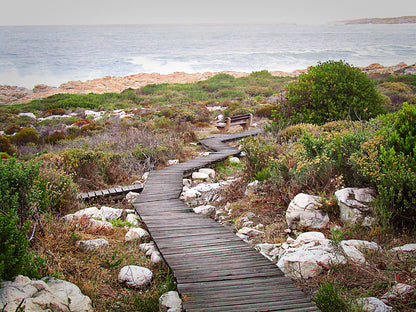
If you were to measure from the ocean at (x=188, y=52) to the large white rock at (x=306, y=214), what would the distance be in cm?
3517

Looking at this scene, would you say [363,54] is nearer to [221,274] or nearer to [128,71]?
[128,71]

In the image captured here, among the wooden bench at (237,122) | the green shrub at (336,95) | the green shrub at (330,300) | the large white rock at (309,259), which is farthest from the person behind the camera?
the wooden bench at (237,122)

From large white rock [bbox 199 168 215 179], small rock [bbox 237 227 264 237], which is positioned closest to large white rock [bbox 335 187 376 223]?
small rock [bbox 237 227 264 237]

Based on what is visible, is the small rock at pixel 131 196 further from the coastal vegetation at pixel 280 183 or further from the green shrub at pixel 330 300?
the green shrub at pixel 330 300

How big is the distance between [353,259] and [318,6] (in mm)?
54331

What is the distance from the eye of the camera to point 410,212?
3984 millimetres

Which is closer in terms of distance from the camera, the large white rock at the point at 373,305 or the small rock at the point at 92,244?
the large white rock at the point at 373,305

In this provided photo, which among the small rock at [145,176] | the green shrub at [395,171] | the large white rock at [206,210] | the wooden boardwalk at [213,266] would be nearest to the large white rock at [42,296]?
the wooden boardwalk at [213,266]

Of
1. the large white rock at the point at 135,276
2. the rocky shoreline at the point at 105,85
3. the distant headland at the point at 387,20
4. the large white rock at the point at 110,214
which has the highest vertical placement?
the distant headland at the point at 387,20

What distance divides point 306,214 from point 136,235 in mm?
2321

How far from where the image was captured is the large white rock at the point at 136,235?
14.9ft

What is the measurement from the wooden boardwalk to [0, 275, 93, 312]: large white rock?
930mm

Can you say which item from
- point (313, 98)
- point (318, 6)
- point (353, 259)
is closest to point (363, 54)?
point (318, 6)

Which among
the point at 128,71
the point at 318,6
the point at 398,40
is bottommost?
the point at 128,71
